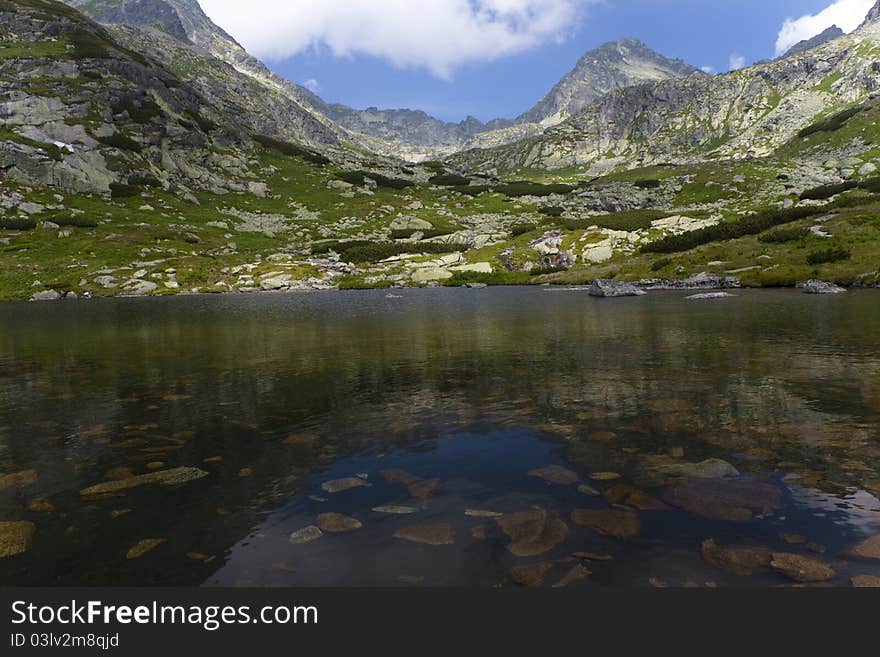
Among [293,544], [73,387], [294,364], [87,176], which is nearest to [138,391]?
[73,387]

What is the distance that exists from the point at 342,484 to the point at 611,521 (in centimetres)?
519

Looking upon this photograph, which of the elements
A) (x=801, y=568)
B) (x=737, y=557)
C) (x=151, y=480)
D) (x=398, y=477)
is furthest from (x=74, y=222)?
(x=801, y=568)

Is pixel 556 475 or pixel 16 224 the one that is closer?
pixel 556 475

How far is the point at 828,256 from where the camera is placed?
62.4 meters

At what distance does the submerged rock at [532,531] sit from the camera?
7.36 m

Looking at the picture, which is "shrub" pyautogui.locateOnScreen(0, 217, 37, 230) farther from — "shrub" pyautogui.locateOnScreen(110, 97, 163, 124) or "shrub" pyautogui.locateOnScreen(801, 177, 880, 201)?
"shrub" pyautogui.locateOnScreen(801, 177, 880, 201)

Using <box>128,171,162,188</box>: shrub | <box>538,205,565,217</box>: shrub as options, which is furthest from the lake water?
<box>128,171,162,188</box>: shrub

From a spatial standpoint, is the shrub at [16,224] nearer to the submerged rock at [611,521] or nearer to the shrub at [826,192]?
the submerged rock at [611,521]

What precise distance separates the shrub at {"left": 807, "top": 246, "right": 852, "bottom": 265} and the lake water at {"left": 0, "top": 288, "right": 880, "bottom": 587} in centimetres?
4887

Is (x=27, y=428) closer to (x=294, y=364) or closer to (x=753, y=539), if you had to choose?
(x=294, y=364)

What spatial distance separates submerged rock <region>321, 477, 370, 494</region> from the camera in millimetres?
9727

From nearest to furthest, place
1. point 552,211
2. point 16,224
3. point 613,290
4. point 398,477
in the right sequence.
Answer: point 398,477, point 613,290, point 16,224, point 552,211

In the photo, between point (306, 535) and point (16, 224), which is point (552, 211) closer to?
point (16, 224)

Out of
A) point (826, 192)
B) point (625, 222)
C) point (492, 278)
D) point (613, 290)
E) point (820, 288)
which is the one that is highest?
point (826, 192)
